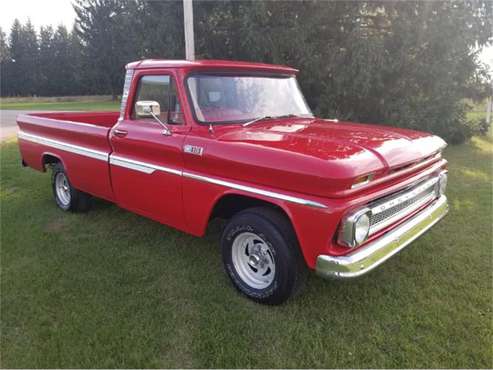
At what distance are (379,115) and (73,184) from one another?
796cm

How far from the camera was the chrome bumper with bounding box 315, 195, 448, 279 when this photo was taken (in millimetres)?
2561

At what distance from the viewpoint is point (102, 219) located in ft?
16.4

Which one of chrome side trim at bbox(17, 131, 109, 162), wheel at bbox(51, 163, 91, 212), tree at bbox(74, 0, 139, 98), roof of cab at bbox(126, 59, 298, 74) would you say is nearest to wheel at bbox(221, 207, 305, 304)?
roof of cab at bbox(126, 59, 298, 74)

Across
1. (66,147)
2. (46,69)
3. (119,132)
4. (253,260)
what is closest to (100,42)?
(46,69)

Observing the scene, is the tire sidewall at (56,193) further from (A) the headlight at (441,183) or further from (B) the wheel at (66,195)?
(A) the headlight at (441,183)

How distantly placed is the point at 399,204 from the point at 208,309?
1.72 meters

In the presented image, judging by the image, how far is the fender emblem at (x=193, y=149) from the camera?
10.4 ft

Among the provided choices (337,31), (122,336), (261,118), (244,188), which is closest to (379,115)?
(337,31)

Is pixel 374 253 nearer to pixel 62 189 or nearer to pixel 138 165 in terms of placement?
pixel 138 165

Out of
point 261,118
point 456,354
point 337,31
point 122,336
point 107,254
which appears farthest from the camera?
point 337,31

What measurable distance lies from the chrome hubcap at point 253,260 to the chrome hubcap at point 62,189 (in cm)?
307

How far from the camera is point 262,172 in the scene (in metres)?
2.80

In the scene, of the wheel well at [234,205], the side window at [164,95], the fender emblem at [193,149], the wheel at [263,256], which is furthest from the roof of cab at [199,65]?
the wheel at [263,256]

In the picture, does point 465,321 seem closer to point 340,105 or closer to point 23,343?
point 23,343
